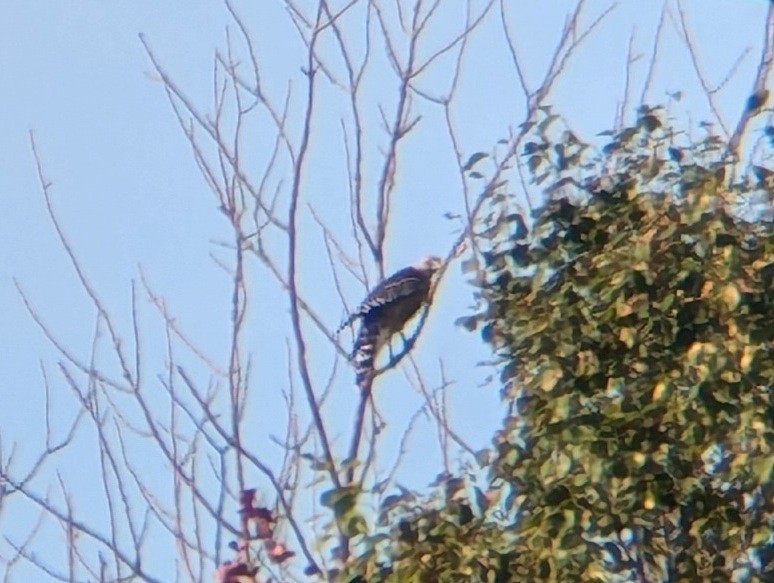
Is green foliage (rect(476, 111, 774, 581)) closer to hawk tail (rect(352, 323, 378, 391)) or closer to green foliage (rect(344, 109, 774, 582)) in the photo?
green foliage (rect(344, 109, 774, 582))

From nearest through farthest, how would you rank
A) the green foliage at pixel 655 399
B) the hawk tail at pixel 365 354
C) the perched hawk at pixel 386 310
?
the green foliage at pixel 655 399, the hawk tail at pixel 365 354, the perched hawk at pixel 386 310

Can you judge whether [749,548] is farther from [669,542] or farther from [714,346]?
[714,346]

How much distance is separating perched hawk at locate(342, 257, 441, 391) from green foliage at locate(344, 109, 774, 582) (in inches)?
45.8

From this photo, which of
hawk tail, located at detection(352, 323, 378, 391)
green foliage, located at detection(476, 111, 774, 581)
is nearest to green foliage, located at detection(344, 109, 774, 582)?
green foliage, located at detection(476, 111, 774, 581)

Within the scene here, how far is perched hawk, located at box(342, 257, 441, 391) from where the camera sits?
5.96 metres

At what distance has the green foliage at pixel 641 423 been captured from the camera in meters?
4.04

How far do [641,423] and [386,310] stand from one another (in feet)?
8.01

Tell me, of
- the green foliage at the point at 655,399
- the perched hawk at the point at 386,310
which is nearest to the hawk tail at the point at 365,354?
the perched hawk at the point at 386,310

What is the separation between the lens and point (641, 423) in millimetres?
4094

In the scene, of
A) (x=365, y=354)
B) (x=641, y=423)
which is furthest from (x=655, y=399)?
(x=365, y=354)

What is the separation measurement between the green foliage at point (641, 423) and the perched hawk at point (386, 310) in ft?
3.81

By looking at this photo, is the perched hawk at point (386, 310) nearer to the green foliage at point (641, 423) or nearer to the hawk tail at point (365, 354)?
the hawk tail at point (365, 354)

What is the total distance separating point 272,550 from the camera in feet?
15.5

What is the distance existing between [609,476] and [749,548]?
1.21ft
